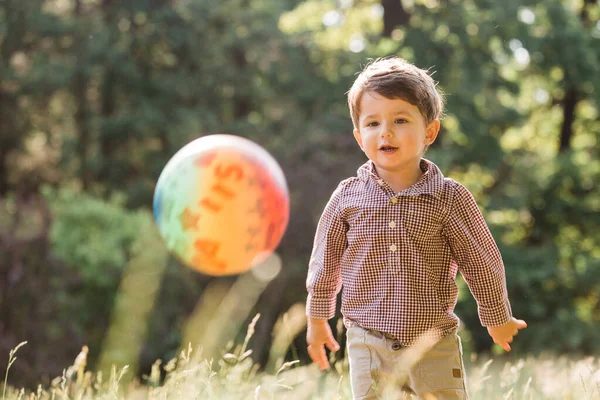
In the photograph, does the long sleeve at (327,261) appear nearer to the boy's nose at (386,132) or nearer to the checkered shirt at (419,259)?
the checkered shirt at (419,259)

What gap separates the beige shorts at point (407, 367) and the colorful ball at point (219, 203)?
8.61 feet

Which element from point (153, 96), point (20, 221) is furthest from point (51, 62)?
point (20, 221)

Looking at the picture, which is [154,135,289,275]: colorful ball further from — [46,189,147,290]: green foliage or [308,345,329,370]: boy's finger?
[46,189,147,290]: green foliage

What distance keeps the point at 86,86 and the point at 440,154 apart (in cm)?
786

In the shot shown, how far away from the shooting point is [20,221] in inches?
341

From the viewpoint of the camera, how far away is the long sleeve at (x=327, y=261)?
2727mm

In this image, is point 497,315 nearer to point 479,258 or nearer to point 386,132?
point 479,258

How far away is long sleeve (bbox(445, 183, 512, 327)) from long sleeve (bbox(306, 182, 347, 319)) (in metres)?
0.42

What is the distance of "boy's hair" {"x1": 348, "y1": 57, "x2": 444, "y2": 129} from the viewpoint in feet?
8.40

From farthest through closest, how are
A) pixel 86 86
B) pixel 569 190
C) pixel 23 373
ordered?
pixel 86 86 < pixel 569 190 < pixel 23 373

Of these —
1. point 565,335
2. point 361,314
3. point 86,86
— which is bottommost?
point 565,335

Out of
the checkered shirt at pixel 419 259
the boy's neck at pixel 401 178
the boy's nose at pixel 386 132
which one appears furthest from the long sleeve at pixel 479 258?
the boy's nose at pixel 386 132

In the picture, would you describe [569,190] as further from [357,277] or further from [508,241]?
[357,277]

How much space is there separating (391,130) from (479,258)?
554mm
